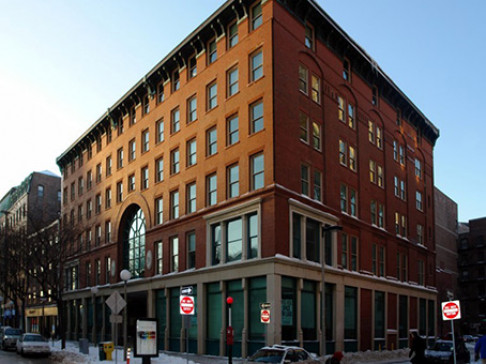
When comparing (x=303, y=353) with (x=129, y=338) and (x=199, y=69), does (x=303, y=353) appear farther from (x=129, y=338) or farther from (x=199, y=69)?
Answer: (x=129, y=338)

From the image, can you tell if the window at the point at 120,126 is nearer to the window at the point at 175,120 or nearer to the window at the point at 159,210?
the window at the point at 175,120

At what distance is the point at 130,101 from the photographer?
4978 cm

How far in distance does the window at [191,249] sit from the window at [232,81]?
32.5 ft

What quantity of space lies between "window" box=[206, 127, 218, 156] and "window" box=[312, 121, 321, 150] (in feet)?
20.5

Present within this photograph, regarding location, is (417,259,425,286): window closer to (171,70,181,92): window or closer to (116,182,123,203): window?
(171,70,181,92): window

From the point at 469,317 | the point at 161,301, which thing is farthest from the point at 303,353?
the point at 469,317

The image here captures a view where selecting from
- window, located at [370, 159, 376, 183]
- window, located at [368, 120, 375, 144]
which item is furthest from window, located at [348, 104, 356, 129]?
window, located at [370, 159, 376, 183]

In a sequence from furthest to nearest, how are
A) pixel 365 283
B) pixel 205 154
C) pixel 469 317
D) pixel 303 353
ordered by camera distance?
1. pixel 469 317
2. pixel 365 283
3. pixel 205 154
4. pixel 303 353

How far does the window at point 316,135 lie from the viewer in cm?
3600

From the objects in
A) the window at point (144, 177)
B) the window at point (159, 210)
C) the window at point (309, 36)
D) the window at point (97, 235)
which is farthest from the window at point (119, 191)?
the window at point (309, 36)

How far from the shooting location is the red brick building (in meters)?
32.4

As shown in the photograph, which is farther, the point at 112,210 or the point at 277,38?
the point at 112,210

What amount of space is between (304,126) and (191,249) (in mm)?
11509

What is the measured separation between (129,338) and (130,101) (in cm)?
2101
